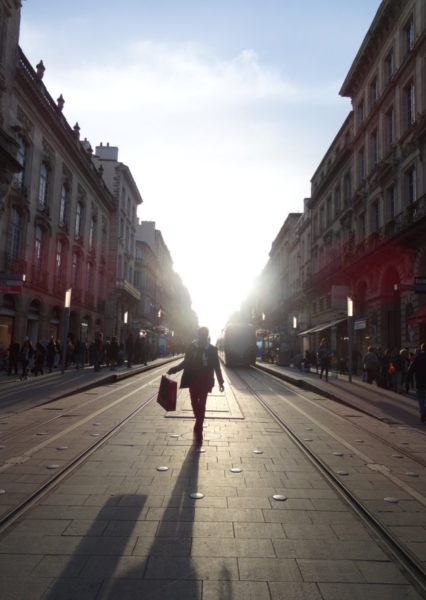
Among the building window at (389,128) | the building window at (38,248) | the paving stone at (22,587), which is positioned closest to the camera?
the paving stone at (22,587)

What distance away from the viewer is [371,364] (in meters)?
19.9

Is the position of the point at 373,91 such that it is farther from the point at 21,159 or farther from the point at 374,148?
the point at 21,159

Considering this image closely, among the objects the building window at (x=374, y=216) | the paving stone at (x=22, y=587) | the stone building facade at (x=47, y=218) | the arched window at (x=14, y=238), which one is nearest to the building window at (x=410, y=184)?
the building window at (x=374, y=216)

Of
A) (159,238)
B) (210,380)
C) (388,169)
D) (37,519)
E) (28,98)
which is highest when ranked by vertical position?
(159,238)

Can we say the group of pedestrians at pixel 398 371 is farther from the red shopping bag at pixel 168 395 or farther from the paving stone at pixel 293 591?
the paving stone at pixel 293 591

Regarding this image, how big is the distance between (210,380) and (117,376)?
13910 mm

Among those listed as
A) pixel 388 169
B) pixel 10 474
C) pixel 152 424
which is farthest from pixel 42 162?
pixel 10 474

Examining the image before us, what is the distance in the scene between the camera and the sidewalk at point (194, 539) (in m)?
2.98

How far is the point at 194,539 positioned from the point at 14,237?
2325 cm

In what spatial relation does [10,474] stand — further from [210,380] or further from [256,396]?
[256,396]

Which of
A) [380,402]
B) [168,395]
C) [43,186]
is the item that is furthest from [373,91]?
[168,395]

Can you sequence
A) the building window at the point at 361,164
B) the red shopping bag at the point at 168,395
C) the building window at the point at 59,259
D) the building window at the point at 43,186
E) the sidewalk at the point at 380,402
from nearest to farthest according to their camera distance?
the red shopping bag at the point at 168,395
the sidewalk at the point at 380,402
the building window at the point at 43,186
the building window at the point at 59,259
the building window at the point at 361,164

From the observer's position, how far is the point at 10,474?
547 centimetres

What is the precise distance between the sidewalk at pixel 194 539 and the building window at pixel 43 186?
2391 cm
